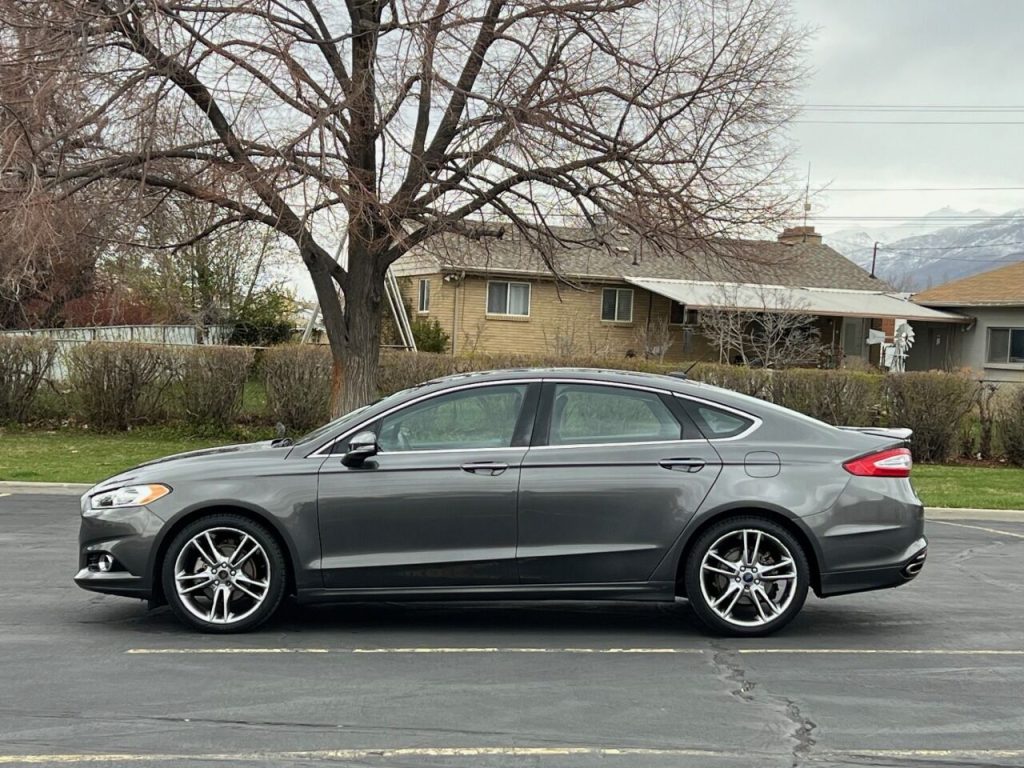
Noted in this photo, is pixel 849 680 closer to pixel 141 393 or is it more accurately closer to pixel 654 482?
pixel 654 482

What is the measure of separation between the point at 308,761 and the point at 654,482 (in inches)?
112

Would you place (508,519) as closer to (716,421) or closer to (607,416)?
(607,416)

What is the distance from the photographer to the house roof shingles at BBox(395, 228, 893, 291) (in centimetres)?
1586

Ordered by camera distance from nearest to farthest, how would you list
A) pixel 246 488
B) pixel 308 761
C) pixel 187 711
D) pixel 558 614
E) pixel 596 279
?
1. pixel 308 761
2. pixel 187 711
3. pixel 246 488
4. pixel 558 614
5. pixel 596 279

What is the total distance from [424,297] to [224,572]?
96.7 ft

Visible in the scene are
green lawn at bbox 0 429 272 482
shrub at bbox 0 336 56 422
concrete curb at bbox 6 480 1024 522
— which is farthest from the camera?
shrub at bbox 0 336 56 422

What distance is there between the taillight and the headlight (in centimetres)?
416

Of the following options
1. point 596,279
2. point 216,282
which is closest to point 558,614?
point 596,279

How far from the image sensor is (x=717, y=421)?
7.03 meters

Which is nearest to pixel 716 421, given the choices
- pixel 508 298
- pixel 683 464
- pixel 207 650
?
pixel 683 464

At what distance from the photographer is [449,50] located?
564 inches

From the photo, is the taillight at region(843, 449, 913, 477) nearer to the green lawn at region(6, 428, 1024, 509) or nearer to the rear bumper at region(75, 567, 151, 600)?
the rear bumper at region(75, 567, 151, 600)

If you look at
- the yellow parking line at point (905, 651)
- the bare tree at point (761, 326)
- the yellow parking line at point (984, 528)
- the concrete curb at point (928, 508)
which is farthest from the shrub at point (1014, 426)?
the yellow parking line at point (905, 651)

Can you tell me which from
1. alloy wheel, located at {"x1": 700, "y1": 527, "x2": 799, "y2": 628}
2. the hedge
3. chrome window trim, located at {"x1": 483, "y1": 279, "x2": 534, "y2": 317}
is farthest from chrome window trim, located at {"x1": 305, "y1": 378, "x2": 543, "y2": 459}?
chrome window trim, located at {"x1": 483, "y1": 279, "x2": 534, "y2": 317}
